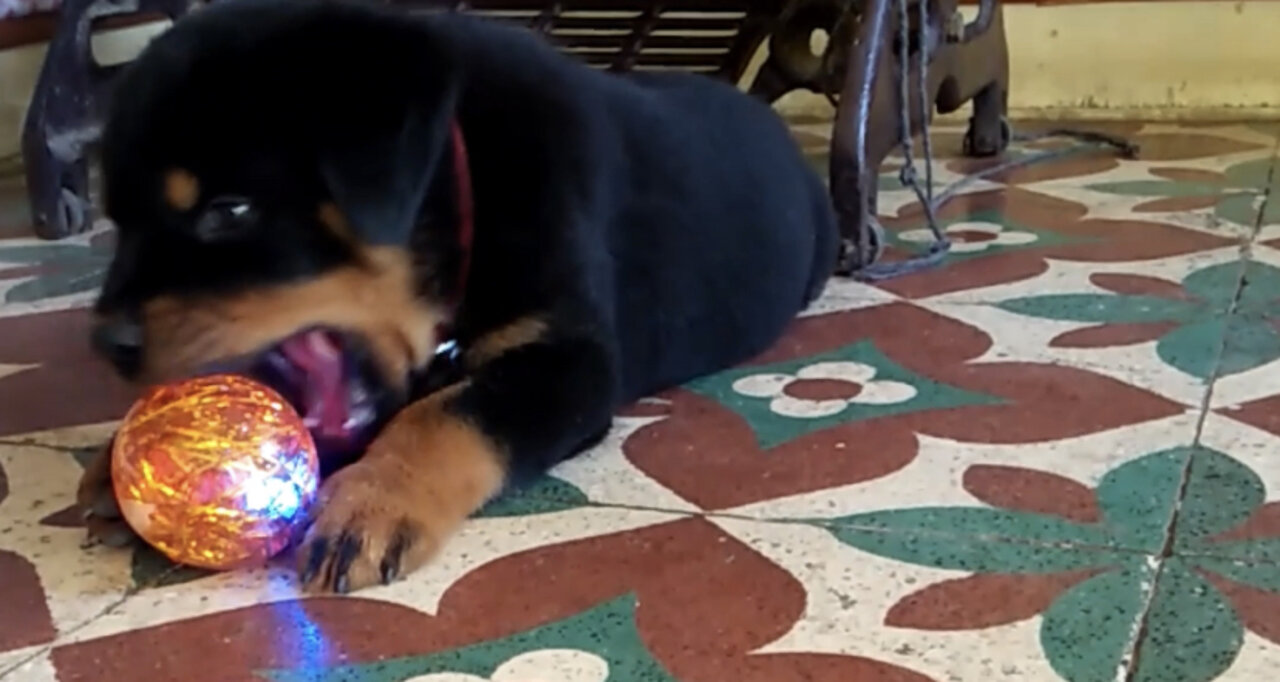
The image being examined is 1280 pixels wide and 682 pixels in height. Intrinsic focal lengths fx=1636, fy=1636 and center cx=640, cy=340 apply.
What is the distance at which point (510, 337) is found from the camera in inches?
57.1

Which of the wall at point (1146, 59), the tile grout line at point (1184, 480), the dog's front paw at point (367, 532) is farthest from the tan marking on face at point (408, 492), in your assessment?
the wall at point (1146, 59)

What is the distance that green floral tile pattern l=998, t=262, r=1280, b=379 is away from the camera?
70.1 inches

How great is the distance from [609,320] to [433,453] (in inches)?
10.3

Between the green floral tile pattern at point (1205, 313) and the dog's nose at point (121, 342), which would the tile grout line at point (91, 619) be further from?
the green floral tile pattern at point (1205, 313)

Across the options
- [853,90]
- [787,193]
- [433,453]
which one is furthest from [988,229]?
[433,453]

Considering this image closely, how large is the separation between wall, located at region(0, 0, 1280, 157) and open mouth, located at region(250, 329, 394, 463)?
271cm

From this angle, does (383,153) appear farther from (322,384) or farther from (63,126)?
(63,126)

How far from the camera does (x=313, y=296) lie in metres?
1.30

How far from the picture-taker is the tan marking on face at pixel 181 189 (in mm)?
1274

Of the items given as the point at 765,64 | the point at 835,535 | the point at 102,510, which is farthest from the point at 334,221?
the point at 765,64

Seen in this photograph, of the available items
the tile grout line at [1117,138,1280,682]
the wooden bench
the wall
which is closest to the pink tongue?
the tile grout line at [1117,138,1280,682]

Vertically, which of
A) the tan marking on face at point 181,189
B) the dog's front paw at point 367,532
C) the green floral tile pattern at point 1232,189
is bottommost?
the green floral tile pattern at point 1232,189

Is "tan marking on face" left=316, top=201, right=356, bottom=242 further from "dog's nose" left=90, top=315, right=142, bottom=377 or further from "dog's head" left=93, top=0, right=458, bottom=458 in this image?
"dog's nose" left=90, top=315, right=142, bottom=377

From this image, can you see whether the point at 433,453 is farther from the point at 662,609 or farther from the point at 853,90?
the point at 853,90
